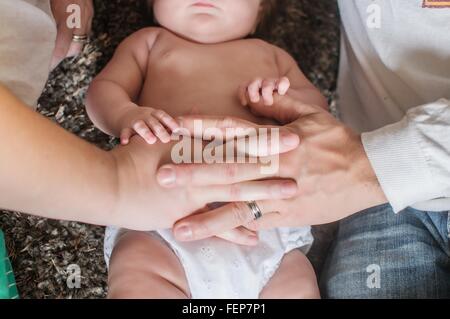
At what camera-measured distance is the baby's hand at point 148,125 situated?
0.92m

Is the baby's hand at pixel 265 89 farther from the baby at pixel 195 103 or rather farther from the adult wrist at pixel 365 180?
the adult wrist at pixel 365 180

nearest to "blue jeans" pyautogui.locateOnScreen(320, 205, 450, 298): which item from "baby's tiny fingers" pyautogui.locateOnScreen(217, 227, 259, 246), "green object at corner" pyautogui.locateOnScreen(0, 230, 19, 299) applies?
"baby's tiny fingers" pyautogui.locateOnScreen(217, 227, 259, 246)

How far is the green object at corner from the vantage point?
928 millimetres

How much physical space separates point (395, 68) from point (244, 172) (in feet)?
1.20

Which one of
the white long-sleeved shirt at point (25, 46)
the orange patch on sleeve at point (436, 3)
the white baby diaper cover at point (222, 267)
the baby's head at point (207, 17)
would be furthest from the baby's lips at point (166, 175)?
the orange patch on sleeve at point (436, 3)

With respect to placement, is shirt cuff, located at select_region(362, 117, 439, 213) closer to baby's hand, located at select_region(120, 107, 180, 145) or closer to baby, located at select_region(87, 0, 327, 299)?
baby, located at select_region(87, 0, 327, 299)

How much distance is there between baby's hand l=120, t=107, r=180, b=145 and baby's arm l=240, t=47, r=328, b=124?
174 millimetres

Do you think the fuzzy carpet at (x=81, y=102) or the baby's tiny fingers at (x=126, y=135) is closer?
the baby's tiny fingers at (x=126, y=135)

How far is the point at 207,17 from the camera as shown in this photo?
3.69 feet

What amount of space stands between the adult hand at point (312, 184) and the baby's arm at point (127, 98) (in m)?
0.06

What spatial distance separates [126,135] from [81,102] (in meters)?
0.27

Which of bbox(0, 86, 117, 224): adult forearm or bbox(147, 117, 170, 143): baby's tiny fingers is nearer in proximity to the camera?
bbox(0, 86, 117, 224): adult forearm

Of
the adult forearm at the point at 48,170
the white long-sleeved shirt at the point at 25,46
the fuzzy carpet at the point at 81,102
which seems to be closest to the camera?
the adult forearm at the point at 48,170
